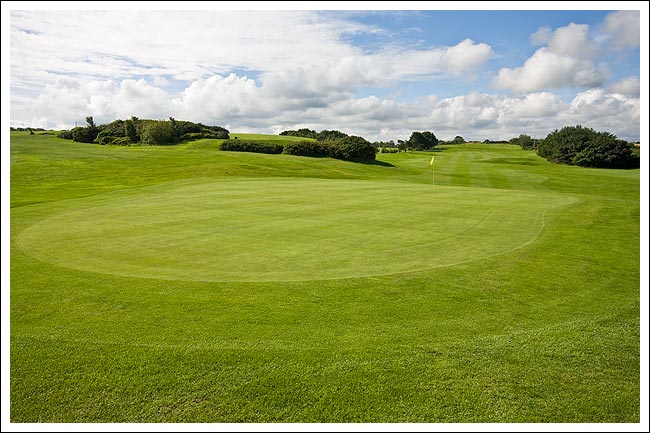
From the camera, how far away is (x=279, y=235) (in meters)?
15.4

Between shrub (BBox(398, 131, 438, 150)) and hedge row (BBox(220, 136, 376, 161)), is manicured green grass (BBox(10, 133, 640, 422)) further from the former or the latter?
shrub (BBox(398, 131, 438, 150))

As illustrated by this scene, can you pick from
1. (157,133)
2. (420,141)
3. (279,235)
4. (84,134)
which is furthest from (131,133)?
(420,141)

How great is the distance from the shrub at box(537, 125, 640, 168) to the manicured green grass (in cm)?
7061

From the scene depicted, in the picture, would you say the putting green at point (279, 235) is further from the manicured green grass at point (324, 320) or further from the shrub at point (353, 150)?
the shrub at point (353, 150)

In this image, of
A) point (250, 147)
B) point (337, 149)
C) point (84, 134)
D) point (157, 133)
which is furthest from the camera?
point (157, 133)

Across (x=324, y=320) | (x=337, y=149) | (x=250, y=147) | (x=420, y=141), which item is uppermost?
(x=420, y=141)

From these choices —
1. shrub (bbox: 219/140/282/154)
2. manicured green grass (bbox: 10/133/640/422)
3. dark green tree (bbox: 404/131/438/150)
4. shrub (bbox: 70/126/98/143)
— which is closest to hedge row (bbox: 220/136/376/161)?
shrub (bbox: 219/140/282/154)

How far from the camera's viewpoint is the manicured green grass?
6.26 metres

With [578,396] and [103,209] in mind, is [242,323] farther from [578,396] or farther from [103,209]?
[103,209]

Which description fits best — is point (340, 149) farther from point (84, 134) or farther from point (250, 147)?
point (84, 134)

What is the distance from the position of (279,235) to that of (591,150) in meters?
83.1

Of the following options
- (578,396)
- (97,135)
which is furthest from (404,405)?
(97,135)

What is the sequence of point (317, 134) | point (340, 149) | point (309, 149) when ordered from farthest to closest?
point (317, 134) → point (309, 149) → point (340, 149)

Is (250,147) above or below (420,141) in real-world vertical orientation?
below
